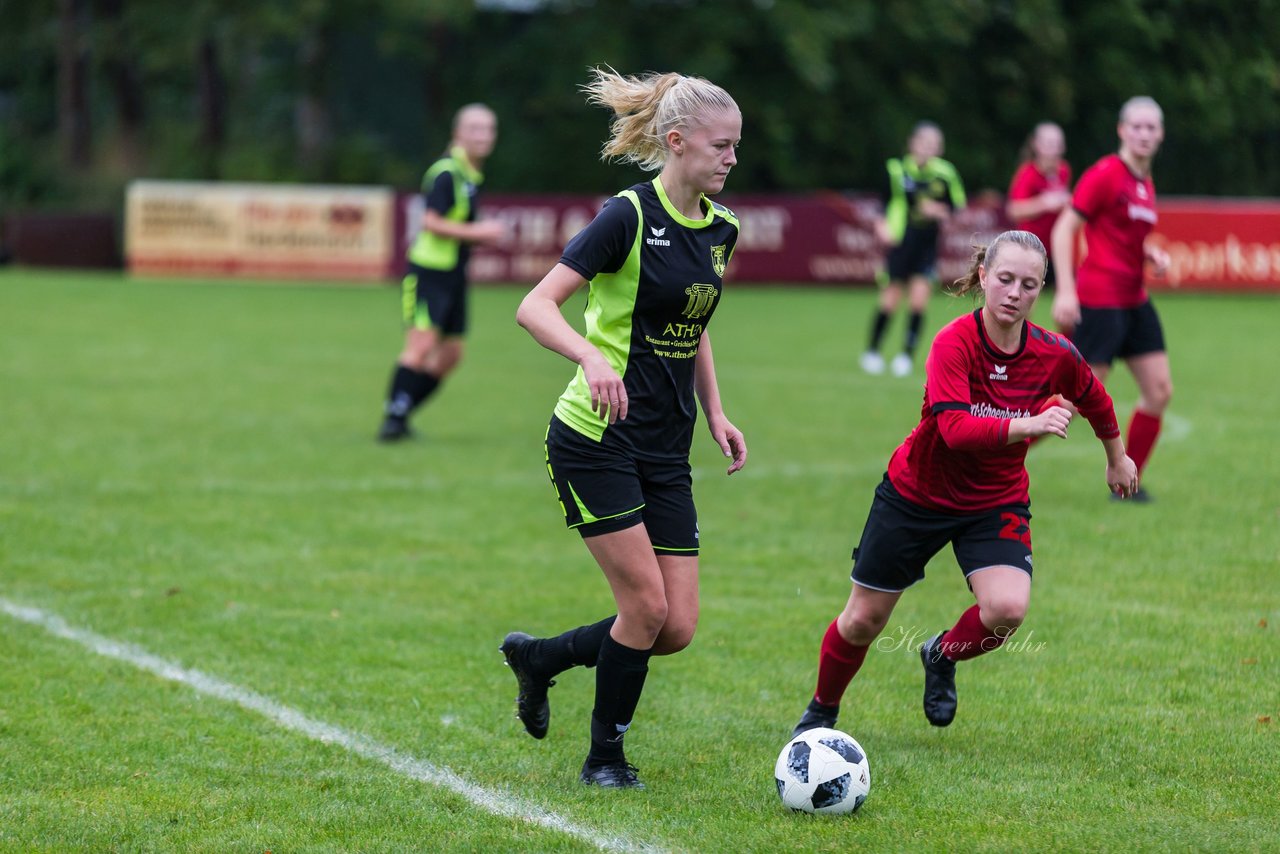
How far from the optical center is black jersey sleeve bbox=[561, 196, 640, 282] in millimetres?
4410

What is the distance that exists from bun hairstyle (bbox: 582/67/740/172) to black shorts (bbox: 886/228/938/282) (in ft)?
41.4

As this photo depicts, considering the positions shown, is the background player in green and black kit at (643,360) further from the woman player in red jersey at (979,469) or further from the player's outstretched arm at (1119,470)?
the player's outstretched arm at (1119,470)

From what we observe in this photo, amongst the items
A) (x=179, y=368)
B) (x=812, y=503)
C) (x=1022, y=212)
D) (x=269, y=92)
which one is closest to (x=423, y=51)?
(x=269, y=92)

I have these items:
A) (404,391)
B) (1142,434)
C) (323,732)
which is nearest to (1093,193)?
(1142,434)

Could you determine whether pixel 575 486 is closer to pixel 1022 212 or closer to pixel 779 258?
pixel 1022 212

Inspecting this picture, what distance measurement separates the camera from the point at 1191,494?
9445mm

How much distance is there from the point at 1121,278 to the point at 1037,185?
3342 mm

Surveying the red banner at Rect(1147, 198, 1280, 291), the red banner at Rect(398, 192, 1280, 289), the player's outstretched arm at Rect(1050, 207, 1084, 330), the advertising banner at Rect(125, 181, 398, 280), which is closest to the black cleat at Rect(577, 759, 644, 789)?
the player's outstretched arm at Rect(1050, 207, 1084, 330)

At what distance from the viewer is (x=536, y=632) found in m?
6.56

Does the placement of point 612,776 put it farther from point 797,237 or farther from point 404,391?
point 797,237

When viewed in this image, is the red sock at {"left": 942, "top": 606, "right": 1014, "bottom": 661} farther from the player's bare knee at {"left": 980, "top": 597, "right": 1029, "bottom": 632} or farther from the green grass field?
the green grass field

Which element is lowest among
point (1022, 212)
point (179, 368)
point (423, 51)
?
point (179, 368)

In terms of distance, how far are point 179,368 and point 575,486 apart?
1217 cm

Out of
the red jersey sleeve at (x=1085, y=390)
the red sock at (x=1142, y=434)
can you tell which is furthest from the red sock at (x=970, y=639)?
the red sock at (x=1142, y=434)
